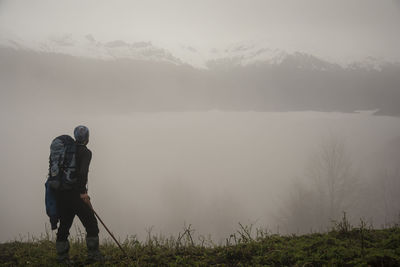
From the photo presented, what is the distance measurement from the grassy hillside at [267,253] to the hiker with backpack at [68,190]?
0.41 metres

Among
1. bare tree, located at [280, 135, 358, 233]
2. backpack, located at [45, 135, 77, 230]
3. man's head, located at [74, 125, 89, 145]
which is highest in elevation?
man's head, located at [74, 125, 89, 145]

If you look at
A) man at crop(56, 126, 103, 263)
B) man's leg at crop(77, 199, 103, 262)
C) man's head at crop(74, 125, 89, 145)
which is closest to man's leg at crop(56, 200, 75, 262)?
man at crop(56, 126, 103, 263)

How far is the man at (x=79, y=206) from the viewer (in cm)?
526

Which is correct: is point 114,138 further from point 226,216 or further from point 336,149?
point 336,149

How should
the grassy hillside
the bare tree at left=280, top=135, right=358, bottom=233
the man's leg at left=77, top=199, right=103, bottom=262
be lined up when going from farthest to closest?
the bare tree at left=280, top=135, right=358, bottom=233
the man's leg at left=77, top=199, right=103, bottom=262
the grassy hillside

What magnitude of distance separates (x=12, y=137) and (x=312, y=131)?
161607 mm

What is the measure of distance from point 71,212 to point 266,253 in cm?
372

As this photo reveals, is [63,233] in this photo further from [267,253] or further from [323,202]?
[323,202]

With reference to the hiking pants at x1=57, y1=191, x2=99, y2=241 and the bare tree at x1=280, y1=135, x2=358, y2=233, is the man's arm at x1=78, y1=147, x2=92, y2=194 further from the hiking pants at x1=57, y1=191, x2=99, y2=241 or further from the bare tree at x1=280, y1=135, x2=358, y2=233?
the bare tree at x1=280, y1=135, x2=358, y2=233

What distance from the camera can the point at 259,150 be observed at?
124 metres

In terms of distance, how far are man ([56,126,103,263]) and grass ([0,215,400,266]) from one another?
28 cm

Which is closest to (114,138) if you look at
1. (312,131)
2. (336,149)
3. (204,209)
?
(312,131)

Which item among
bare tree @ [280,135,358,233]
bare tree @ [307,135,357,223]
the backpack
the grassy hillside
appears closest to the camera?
the grassy hillside

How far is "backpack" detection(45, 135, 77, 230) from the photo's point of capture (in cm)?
514
